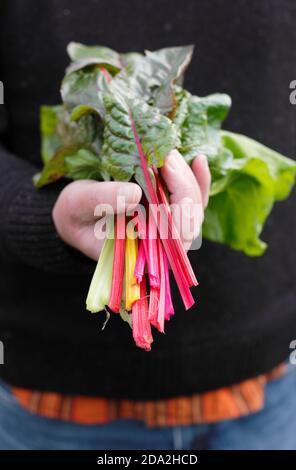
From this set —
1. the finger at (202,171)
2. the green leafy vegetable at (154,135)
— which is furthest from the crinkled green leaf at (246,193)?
the finger at (202,171)

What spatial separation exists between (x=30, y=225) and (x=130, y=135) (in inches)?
8.8

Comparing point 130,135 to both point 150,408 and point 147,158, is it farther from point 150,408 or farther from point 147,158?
point 150,408

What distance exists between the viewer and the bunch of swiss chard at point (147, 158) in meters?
0.62

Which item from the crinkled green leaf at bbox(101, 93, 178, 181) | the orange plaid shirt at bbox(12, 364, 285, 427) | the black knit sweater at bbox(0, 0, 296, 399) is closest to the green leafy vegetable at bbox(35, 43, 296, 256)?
the crinkled green leaf at bbox(101, 93, 178, 181)

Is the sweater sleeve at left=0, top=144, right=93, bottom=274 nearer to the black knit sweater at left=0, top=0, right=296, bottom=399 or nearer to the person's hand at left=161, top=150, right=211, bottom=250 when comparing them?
the black knit sweater at left=0, top=0, right=296, bottom=399

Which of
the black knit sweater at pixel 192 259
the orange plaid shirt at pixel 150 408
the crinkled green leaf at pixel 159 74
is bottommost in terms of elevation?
the orange plaid shirt at pixel 150 408

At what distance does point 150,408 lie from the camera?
39.1 inches

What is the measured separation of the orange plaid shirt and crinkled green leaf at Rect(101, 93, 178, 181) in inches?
19.2

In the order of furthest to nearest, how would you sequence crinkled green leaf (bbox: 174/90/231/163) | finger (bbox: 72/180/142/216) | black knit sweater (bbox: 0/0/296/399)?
black knit sweater (bbox: 0/0/296/399), crinkled green leaf (bbox: 174/90/231/163), finger (bbox: 72/180/142/216)

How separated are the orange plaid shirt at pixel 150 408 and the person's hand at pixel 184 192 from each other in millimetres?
453

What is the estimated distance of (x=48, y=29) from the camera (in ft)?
3.01

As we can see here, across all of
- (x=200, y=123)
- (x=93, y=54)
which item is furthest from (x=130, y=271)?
(x=93, y=54)

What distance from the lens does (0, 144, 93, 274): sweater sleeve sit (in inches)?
31.0

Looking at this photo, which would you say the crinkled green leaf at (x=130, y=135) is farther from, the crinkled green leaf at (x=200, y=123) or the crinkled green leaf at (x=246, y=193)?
the crinkled green leaf at (x=246, y=193)
